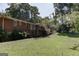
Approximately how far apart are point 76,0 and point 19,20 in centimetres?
73

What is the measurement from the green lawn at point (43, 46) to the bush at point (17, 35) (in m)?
0.05

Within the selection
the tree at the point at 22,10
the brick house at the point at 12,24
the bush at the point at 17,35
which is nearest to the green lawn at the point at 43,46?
the bush at the point at 17,35

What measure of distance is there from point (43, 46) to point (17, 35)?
343mm

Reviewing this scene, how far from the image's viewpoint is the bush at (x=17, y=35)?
6.15 m

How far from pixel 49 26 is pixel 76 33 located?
0.34 m

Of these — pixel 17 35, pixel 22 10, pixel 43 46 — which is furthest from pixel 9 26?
pixel 43 46

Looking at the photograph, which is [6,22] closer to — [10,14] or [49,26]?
[10,14]

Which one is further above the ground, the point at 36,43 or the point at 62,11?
the point at 62,11

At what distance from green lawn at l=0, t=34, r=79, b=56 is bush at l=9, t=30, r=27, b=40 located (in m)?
0.05

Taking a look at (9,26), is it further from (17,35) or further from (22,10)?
(22,10)

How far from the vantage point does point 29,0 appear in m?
6.15

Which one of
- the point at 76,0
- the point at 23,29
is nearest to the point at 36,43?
the point at 23,29

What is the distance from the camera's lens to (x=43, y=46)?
6137 mm

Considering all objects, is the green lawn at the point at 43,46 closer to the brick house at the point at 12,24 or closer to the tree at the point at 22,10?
the brick house at the point at 12,24
